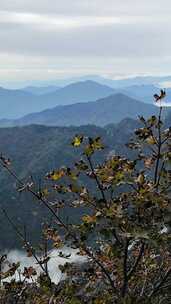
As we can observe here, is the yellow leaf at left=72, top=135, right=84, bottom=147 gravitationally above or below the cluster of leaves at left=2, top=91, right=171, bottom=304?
above

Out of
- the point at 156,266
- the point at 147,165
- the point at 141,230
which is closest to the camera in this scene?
the point at 141,230

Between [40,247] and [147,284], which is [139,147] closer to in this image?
[147,284]

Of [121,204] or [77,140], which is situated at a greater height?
[77,140]

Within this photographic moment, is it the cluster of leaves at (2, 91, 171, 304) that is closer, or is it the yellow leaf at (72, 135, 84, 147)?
the cluster of leaves at (2, 91, 171, 304)

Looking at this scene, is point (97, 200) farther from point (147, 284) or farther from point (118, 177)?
point (147, 284)

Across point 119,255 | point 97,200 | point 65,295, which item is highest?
point 97,200

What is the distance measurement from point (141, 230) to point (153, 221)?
0.44 metres

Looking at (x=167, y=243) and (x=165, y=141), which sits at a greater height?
(x=165, y=141)

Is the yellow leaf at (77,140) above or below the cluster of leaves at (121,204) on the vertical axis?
above

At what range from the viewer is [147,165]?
745cm

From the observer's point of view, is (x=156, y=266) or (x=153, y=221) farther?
(x=156, y=266)

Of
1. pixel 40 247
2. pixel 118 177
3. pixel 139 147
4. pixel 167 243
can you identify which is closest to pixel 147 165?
pixel 139 147

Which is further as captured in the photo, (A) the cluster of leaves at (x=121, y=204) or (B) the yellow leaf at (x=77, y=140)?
(B) the yellow leaf at (x=77, y=140)

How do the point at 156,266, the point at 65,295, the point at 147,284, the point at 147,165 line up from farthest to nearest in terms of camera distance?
the point at 156,266 < the point at 147,284 < the point at 147,165 < the point at 65,295
